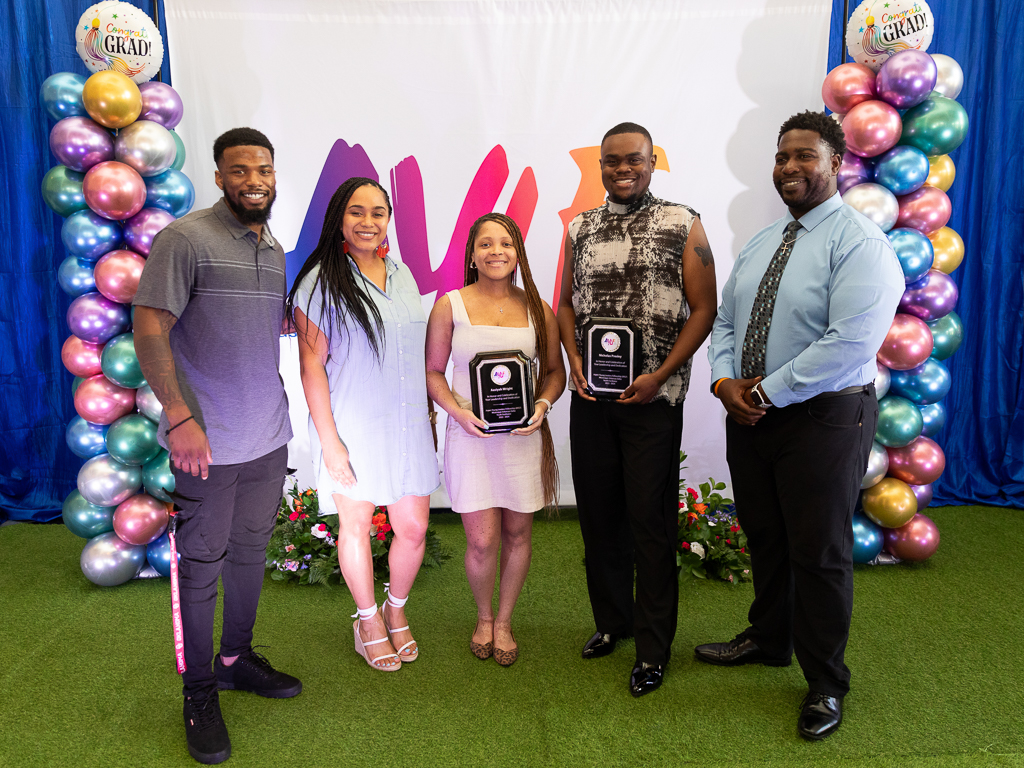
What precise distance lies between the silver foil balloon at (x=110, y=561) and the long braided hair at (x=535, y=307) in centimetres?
212

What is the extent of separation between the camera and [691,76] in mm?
3867

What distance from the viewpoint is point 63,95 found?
2998 mm

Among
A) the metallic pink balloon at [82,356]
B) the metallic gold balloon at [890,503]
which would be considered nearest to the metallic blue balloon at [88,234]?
the metallic pink balloon at [82,356]

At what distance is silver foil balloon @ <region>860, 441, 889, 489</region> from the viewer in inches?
127

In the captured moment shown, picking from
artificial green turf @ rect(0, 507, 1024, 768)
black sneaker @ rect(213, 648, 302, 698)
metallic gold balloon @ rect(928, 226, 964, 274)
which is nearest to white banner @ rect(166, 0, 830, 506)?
metallic gold balloon @ rect(928, 226, 964, 274)

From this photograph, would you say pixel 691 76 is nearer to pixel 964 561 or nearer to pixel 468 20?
pixel 468 20

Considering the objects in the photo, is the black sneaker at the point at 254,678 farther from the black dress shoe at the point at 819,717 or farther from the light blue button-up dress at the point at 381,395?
the black dress shoe at the point at 819,717

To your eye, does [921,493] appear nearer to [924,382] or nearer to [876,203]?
[924,382]

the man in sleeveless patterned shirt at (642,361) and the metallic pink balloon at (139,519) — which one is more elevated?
the man in sleeveless patterned shirt at (642,361)

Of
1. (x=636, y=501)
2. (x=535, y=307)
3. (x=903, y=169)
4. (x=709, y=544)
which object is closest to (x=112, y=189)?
(x=535, y=307)

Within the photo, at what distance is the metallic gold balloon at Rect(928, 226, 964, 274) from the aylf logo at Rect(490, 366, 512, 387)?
2.35 m

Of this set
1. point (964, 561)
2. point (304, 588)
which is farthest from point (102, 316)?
point (964, 561)

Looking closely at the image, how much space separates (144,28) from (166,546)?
243cm

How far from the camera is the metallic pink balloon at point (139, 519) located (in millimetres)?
3145
